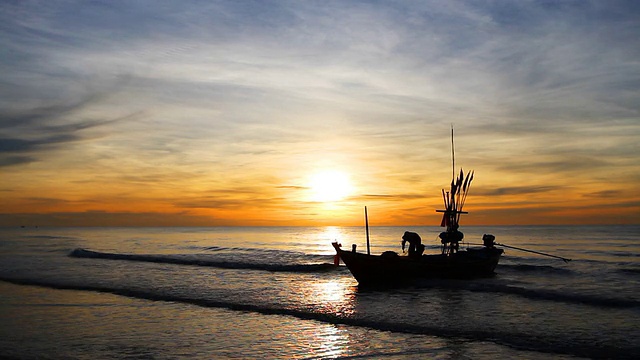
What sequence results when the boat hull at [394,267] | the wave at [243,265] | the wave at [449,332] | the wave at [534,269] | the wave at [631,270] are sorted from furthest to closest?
1. the wave at [243,265]
2. the wave at [534,269]
3. the wave at [631,270]
4. the boat hull at [394,267]
5. the wave at [449,332]

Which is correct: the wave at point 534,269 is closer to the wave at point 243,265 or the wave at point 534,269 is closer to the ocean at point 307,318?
the ocean at point 307,318

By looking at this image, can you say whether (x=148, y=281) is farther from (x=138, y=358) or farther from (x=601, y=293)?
(x=601, y=293)

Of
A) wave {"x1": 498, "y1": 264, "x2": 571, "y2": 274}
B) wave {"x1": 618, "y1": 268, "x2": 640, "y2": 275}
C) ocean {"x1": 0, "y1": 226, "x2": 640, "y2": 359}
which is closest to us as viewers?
ocean {"x1": 0, "y1": 226, "x2": 640, "y2": 359}

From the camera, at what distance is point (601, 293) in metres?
25.7

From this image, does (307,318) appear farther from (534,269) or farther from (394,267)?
(534,269)

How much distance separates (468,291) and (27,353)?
20427 millimetres

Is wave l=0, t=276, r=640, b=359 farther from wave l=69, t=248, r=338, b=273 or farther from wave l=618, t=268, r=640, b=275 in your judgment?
wave l=618, t=268, r=640, b=275

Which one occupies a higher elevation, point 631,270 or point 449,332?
point 631,270

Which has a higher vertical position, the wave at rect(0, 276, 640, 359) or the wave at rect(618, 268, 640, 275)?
the wave at rect(618, 268, 640, 275)

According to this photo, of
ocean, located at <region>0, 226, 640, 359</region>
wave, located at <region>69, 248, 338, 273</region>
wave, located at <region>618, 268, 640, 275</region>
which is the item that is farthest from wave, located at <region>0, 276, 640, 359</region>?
wave, located at <region>618, 268, 640, 275</region>

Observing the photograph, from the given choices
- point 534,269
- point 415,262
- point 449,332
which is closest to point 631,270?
point 534,269

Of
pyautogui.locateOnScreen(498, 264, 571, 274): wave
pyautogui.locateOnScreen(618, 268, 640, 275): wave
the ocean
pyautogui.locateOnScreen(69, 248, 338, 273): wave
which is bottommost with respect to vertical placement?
pyautogui.locateOnScreen(69, 248, 338, 273): wave

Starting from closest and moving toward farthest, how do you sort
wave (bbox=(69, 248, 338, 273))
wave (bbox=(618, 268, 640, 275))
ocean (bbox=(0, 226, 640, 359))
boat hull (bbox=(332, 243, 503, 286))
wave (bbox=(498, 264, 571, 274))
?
ocean (bbox=(0, 226, 640, 359)) → boat hull (bbox=(332, 243, 503, 286)) → wave (bbox=(618, 268, 640, 275)) → wave (bbox=(498, 264, 571, 274)) → wave (bbox=(69, 248, 338, 273))

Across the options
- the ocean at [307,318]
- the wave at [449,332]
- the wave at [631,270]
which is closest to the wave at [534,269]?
the wave at [631,270]
